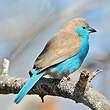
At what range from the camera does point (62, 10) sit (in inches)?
305

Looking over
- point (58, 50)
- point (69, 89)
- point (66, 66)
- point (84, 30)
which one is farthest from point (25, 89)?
point (84, 30)

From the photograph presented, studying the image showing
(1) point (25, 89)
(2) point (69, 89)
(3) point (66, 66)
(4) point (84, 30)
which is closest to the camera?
(2) point (69, 89)

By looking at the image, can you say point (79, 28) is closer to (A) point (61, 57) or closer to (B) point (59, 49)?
(B) point (59, 49)

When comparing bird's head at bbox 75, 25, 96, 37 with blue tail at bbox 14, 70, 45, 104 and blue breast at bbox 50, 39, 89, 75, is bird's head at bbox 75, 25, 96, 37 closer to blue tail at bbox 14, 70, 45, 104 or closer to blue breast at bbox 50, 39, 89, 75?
blue breast at bbox 50, 39, 89, 75

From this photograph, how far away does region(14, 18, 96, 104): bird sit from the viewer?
4.68 meters

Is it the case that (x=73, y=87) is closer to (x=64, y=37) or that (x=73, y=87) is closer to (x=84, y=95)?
(x=84, y=95)

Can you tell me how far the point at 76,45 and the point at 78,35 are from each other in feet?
1.70

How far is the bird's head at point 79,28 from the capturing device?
5.99 m

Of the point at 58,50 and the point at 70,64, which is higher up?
the point at 58,50

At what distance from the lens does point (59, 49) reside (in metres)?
5.25

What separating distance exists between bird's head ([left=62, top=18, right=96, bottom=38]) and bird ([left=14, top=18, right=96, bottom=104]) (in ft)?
0.08

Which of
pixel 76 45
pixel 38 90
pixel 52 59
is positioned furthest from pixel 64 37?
pixel 38 90

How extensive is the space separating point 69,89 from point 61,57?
3.95ft

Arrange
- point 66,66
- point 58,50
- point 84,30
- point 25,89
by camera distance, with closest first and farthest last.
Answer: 1. point 25,89
2. point 66,66
3. point 58,50
4. point 84,30
